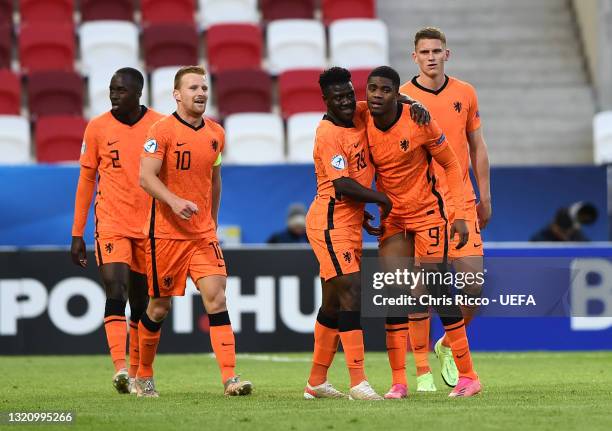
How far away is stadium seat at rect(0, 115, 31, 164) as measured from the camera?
16.0 metres

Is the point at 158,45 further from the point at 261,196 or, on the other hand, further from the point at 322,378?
the point at 322,378

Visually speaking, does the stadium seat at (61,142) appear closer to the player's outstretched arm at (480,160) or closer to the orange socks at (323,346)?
the player's outstretched arm at (480,160)

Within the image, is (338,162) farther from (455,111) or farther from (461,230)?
(455,111)

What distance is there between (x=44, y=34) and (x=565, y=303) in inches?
335

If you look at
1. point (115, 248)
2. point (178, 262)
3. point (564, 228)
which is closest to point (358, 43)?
point (564, 228)

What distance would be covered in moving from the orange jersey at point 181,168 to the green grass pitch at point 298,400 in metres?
1.01

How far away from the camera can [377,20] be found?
1856 centimetres

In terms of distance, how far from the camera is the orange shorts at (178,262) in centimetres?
806

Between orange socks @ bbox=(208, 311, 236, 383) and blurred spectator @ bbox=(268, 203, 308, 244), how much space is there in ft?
17.9

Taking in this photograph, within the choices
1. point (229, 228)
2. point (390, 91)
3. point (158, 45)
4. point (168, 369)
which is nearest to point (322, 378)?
point (390, 91)

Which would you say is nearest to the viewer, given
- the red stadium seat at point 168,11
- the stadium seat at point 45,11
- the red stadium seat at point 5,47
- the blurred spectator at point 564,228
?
the blurred spectator at point 564,228

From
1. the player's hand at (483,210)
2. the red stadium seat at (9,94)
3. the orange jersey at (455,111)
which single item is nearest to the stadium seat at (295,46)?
Answer: the red stadium seat at (9,94)

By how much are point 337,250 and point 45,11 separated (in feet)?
39.1

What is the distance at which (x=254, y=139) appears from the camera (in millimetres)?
16391
